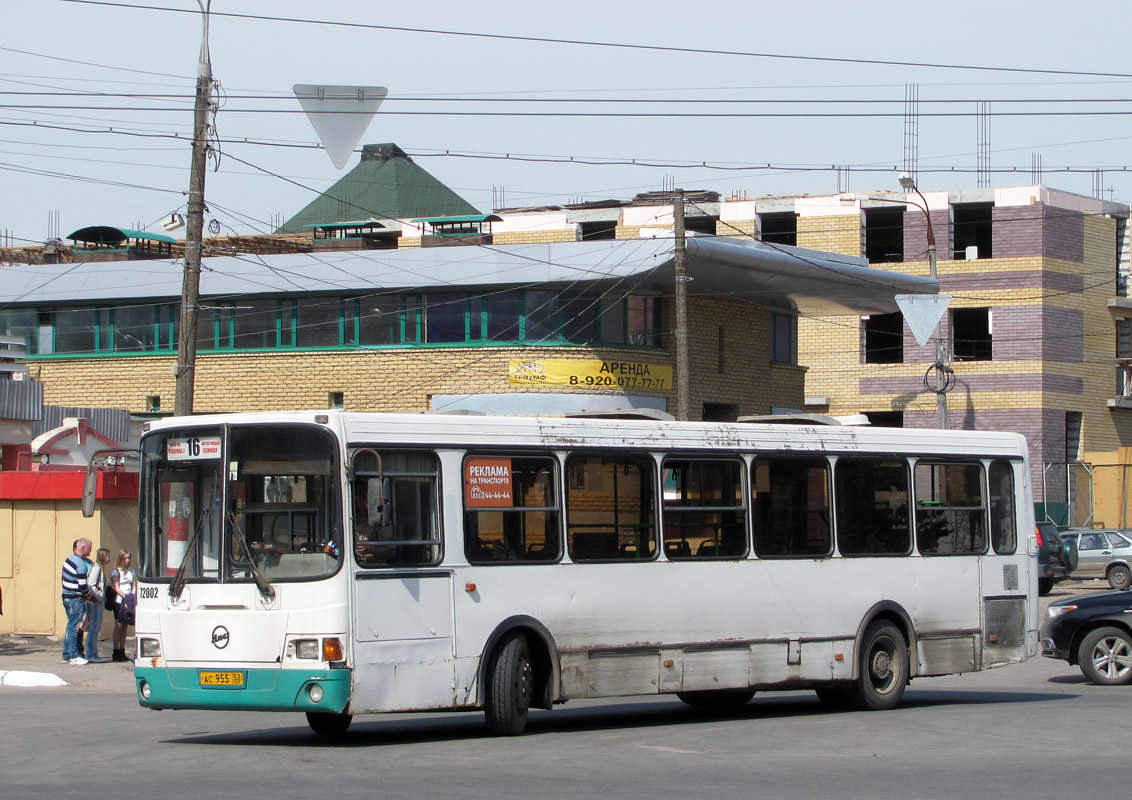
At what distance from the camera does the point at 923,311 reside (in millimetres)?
34312

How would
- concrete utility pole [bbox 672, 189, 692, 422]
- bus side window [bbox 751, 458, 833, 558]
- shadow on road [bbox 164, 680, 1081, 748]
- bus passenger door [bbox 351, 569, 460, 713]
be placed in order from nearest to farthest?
bus passenger door [bbox 351, 569, 460, 713] → shadow on road [bbox 164, 680, 1081, 748] → bus side window [bbox 751, 458, 833, 558] → concrete utility pole [bbox 672, 189, 692, 422]

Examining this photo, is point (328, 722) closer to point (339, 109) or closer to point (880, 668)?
point (880, 668)

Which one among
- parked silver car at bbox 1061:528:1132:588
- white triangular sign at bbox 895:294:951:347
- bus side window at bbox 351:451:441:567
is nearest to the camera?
bus side window at bbox 351:451:441:567

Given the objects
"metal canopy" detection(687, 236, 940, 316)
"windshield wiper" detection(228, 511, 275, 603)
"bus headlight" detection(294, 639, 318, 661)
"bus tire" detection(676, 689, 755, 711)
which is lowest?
"bus tire" detection(676, 689, 755, 711)

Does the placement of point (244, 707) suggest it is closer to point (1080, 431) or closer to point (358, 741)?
point (358, 741)

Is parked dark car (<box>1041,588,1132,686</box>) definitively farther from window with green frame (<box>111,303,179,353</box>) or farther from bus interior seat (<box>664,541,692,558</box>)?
window with green frame (<box>111,303,179,353</box>)

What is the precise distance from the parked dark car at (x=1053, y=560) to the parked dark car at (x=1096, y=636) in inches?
631

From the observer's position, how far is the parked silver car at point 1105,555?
37.8 meters

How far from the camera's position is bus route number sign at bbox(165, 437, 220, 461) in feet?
37.2

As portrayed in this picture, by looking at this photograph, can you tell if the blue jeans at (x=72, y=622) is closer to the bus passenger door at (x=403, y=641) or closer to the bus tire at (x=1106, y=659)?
the bus passenger door at (x=403, y=641)

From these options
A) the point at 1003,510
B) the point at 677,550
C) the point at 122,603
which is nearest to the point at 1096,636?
the point at 1003,510

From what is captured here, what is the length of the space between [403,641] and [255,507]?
145cm

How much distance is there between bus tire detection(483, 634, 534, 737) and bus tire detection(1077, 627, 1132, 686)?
27.1 feet

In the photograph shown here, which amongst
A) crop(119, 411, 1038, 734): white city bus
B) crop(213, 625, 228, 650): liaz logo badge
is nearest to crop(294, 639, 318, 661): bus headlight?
crop(119, 411, 1038, 734): white city bus
